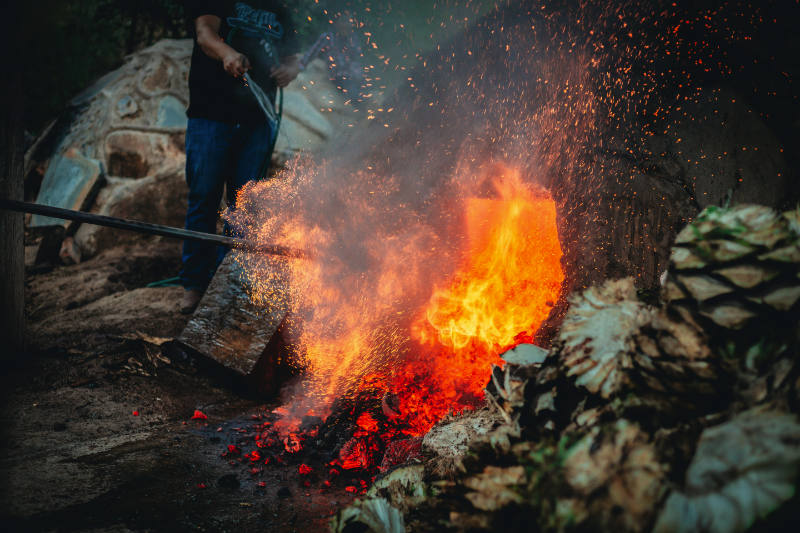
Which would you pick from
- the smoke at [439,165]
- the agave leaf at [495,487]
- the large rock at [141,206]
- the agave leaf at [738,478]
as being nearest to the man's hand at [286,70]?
the smoke at [439,165]

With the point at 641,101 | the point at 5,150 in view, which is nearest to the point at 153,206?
the point at 5,150

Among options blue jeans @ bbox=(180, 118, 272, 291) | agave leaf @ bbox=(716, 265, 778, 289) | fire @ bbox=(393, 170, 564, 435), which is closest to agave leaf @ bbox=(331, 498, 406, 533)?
fire @ bbox=(393, 170, 564, 435)

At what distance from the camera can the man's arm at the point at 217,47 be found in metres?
2.94

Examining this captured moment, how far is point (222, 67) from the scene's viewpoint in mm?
3281

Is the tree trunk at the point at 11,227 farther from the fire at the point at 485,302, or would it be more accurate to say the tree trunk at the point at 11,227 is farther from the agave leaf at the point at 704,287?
the agave leaf at the point at 704,287

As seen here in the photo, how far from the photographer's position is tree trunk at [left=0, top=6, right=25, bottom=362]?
95.5 inches

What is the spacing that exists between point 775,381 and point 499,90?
7.32 ft

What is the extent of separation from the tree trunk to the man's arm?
3.92 ft

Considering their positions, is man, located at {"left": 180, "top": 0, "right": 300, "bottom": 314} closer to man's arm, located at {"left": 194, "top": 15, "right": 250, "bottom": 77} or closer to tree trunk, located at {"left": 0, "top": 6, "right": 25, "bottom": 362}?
man's arm, located at {"left": 194, "top": 15, "right": 250, "bottom": 77}

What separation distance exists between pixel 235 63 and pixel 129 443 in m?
2.56

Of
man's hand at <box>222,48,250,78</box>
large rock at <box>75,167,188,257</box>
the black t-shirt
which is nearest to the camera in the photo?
man's hand at <box>222,48,250,78</box>

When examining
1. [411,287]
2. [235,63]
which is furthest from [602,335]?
[235,63]

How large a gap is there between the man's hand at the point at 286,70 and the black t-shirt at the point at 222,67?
0.09 meters

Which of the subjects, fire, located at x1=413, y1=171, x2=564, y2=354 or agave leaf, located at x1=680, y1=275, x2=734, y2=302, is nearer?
agave leaf, located at x1=680, y1=275, x2=734, y2=302
